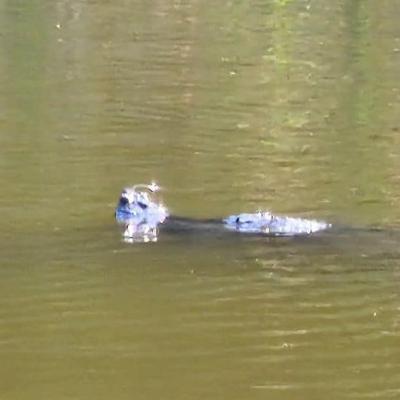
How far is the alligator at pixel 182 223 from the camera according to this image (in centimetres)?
1377

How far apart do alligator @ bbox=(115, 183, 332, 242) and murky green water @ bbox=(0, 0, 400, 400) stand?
24 centimetres

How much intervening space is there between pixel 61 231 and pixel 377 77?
12.9m

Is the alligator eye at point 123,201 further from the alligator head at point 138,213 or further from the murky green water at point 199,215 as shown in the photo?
the murky green water at point 199,215

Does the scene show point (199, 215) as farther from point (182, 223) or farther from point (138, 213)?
point (138, 213)

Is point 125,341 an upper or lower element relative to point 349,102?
lower

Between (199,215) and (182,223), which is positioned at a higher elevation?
(199,215)

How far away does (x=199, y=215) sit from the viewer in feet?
47.8

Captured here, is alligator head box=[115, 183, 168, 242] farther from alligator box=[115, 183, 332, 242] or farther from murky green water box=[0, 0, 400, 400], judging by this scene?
murky green water box=[0, 0, 400, 400]

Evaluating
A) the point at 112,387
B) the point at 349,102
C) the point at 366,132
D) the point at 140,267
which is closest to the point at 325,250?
the point at 140,267

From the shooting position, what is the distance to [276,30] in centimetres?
3506

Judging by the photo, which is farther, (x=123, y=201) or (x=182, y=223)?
(x=123, y=201)

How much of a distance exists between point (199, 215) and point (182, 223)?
1.56ft

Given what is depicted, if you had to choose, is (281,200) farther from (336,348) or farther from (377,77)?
(377,77)

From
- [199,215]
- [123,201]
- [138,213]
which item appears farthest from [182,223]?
[123,201]
